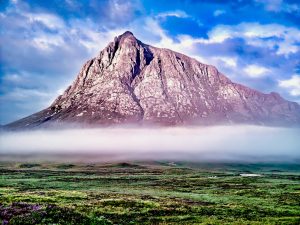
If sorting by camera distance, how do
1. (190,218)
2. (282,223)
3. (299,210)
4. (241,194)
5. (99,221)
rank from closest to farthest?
(99,221) → (282,223) → (190,218) → (299,210) → (241,194)

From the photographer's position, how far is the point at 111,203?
56625 mm

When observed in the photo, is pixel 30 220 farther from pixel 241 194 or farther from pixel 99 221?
pixel 241 194

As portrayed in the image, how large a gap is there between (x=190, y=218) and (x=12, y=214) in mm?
20796

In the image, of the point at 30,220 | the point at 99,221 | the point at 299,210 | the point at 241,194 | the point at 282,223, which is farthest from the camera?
the point at 241,194

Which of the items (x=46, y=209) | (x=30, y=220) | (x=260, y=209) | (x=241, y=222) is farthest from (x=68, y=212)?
(x=260, y=209)

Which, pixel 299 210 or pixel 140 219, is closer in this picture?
pixel 140 219

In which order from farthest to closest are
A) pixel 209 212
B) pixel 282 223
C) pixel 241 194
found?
pixel 241 194 → pixel 209 212 → pixel 282 223

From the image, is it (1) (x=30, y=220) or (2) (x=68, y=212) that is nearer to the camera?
(1) (x=30, y=220)

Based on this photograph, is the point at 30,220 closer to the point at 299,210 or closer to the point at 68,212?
the point at 68,212

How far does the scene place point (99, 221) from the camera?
34656mm

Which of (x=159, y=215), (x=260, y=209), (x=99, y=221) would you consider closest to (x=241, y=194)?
(x=260, y=209)

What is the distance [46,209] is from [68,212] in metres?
2.10

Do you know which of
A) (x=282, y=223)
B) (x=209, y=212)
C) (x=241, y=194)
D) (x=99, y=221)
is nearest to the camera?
(x=99, y=221)

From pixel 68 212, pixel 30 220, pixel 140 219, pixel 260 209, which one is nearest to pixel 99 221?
pixel 68 212
